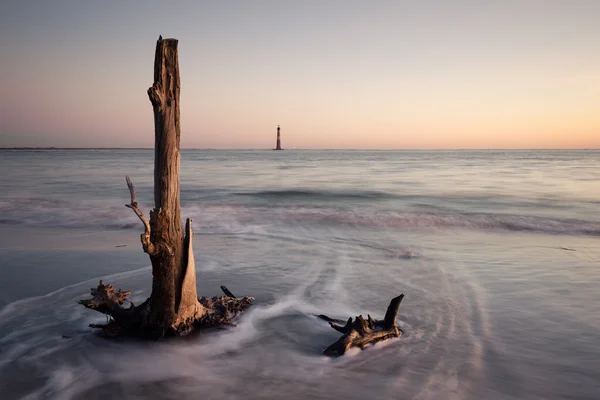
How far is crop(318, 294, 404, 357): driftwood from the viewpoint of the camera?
4.43m

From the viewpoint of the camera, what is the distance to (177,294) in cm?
448

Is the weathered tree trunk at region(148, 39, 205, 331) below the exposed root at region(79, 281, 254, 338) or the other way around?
the other way around

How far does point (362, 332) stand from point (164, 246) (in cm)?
217

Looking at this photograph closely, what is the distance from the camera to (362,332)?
4.56 metres

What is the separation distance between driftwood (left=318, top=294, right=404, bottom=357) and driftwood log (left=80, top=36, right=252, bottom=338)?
1561 millimetres

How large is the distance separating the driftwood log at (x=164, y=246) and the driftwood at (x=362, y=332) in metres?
1.56

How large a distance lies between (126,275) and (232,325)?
3.08 meters

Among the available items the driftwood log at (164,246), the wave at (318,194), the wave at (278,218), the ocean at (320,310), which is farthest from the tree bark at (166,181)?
the wave at (318,194)

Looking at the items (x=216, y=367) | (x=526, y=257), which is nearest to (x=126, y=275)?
(x=216, y=367)

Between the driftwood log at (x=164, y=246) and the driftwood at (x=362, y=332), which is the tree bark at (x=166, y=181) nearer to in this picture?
the driftwood log at (x=164, y=246)

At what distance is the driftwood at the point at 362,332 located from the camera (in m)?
4.43

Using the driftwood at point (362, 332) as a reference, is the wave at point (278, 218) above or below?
below

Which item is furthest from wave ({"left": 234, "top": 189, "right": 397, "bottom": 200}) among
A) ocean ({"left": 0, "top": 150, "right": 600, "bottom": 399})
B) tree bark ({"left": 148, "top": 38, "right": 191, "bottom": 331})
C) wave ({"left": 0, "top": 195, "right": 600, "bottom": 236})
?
tree bark ({"left": 148, "top": 38, "right": 191, "bottom": 331})

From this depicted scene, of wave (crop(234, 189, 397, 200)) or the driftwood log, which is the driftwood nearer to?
the driftwood log
